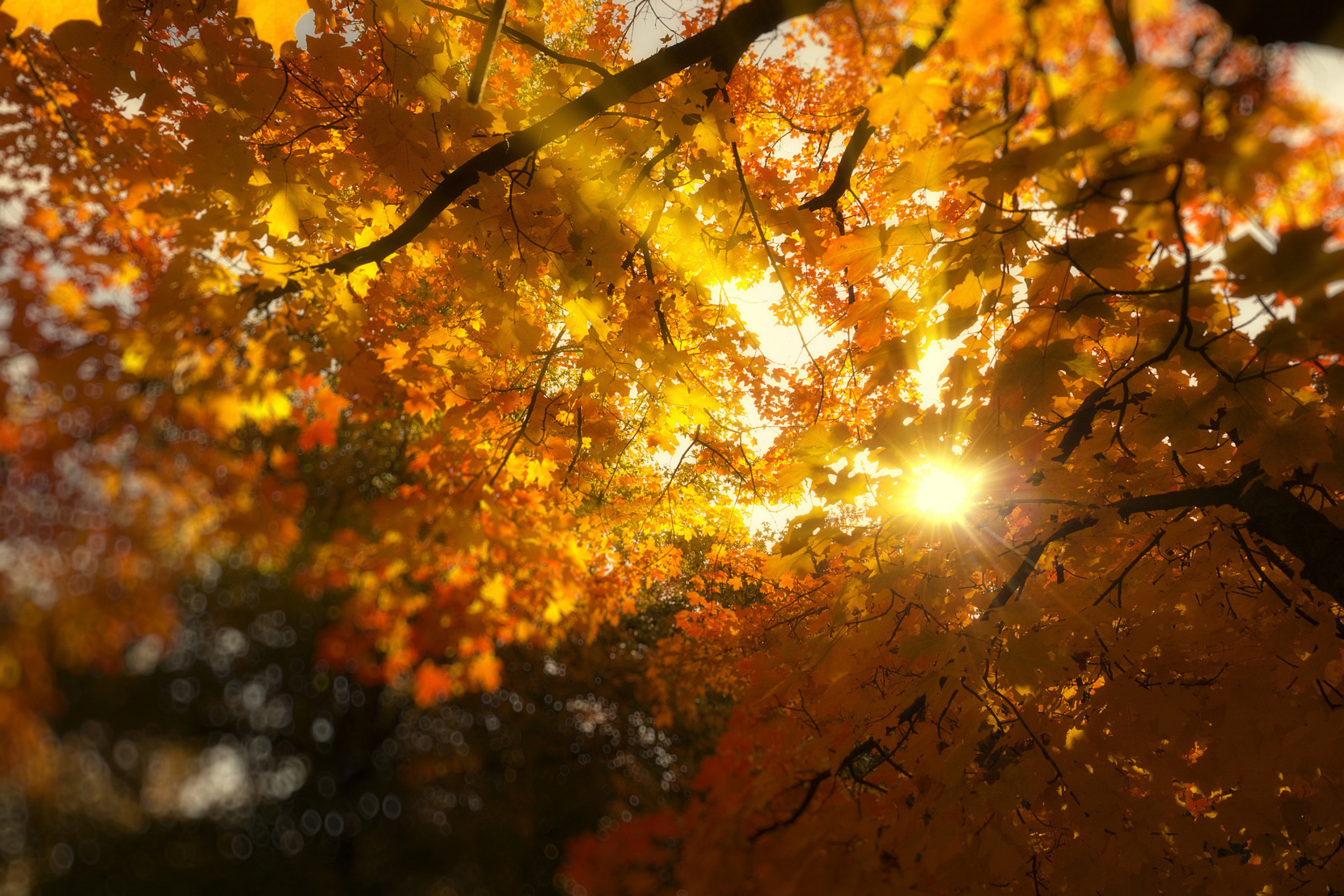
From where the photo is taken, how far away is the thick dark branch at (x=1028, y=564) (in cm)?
231

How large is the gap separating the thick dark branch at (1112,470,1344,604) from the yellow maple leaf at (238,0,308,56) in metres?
3.86

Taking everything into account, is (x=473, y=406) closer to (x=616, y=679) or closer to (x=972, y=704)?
(x=972, y=704)

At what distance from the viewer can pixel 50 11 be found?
1.90 meters

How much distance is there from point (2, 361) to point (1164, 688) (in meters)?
4.49

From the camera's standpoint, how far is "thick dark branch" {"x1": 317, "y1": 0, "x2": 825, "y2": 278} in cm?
242

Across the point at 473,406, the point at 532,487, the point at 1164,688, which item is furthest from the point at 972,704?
the point at 473,406

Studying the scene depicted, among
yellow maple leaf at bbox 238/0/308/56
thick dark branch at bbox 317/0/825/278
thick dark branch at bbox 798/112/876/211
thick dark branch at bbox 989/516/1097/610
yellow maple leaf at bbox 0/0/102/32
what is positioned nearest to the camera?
yellow maple leaf at bbox 0/0/102/32

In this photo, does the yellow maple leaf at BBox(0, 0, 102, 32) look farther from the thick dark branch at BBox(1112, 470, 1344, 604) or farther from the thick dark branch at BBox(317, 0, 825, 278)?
the thick dark branch at BBox(1112, 470, 1344, 604)

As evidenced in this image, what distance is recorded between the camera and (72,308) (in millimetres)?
1970

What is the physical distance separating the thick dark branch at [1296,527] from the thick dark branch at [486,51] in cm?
315

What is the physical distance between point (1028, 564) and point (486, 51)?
297cm

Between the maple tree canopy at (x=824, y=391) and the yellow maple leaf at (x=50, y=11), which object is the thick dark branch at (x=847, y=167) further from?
the yellow maple leaf at (x=50, y=11)

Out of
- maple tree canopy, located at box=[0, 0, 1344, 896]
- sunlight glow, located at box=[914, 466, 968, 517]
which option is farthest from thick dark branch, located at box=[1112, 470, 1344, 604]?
sunlight glow, located at box=[914, 466, 968, 517]

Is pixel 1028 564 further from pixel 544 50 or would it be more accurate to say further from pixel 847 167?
pixel 544 50
